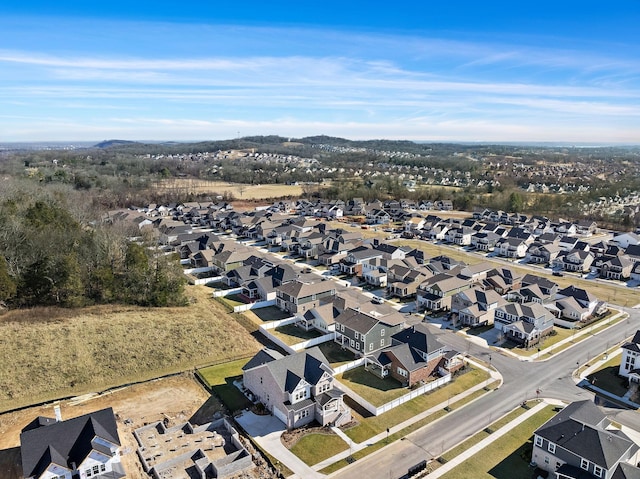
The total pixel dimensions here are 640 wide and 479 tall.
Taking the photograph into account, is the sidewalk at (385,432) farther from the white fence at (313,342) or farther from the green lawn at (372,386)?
the white fence at (313,342)

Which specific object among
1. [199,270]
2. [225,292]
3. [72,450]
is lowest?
[225,292]

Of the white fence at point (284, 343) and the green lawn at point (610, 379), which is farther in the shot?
the white fence at point (284, 343)

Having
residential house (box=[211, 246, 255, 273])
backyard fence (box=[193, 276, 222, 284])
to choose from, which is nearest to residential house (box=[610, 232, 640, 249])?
residential house (box=[211, 246, 255, 273])

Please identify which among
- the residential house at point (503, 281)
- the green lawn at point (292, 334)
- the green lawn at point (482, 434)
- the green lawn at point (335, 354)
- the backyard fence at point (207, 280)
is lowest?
the green lawn at point (482, 434)

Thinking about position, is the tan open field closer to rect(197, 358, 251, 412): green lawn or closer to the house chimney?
rect(197, 358, 251, 412): green lawn

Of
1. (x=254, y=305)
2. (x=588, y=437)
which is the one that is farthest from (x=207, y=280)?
(x=588, y=437)

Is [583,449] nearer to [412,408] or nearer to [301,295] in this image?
[412,408]

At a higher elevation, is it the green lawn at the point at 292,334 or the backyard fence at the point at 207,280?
the backyard fence at the point at 207,280

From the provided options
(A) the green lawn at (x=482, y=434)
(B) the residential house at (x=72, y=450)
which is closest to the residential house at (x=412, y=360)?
(A) the green lawn at (x=482, y=434)
